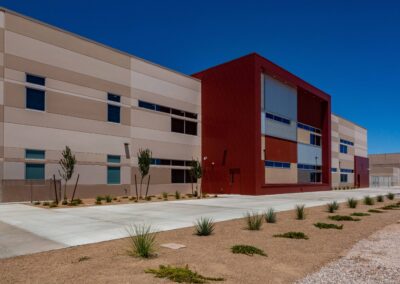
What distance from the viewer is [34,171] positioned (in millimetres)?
25281

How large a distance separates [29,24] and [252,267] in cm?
2635

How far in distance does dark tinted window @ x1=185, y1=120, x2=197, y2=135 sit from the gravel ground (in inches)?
1178

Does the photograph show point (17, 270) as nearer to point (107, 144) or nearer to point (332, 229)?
point (332, 229)

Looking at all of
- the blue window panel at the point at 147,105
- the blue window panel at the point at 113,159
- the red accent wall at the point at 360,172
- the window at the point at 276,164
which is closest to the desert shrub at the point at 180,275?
the blue window panel at the point at 113,159

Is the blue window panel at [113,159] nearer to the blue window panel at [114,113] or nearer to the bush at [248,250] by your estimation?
the blue window panel at [114,113]

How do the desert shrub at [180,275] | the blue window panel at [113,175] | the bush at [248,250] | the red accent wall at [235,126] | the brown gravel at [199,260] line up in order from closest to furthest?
1. the desert shrub at [180,275]
2. the brown gravel at [199,260]
3. the bush at [248,250]
4. the blue window panel at [113,175]
5. the red accent wall at [235,126]

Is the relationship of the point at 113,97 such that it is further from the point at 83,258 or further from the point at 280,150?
the point at 83,258

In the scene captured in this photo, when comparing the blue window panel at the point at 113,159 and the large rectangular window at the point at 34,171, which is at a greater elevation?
the blue window panel at the point at 113,159

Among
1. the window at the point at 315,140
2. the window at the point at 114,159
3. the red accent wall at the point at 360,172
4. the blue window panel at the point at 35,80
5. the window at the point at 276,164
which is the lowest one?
the red accent wall at the point at 360,172

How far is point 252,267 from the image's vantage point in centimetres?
705

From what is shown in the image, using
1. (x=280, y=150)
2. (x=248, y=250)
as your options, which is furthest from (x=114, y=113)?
(x=248, y=250)

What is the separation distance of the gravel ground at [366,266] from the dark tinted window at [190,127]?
1178 inches

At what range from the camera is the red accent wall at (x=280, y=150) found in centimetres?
3931

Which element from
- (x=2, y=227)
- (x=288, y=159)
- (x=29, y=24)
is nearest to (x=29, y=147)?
(x=29, y=24)
